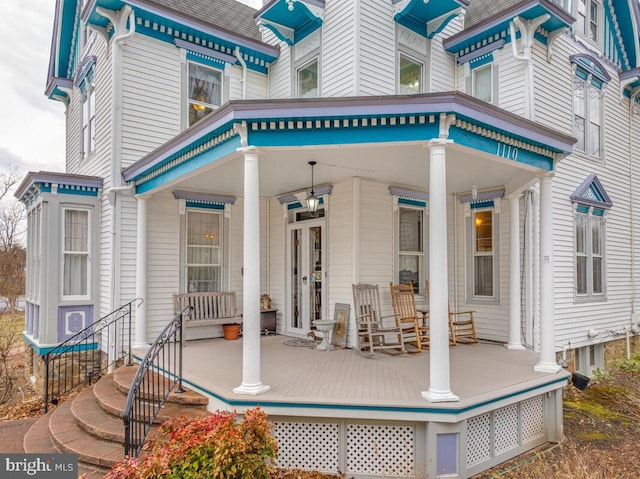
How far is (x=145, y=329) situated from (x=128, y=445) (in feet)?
11.9

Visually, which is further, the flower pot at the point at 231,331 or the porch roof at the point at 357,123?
the flower pot at the point at 231,331

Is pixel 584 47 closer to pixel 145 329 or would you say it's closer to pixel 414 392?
pixel 414 392

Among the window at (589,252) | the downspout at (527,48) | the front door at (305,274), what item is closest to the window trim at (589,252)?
the window at (589,252)

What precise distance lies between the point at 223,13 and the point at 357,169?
555 cm

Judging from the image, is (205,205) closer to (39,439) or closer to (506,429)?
(39,439)

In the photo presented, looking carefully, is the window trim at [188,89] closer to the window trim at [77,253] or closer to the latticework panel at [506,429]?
the window trim at [77,253]

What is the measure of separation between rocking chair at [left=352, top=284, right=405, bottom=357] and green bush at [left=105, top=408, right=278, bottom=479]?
10.4ft

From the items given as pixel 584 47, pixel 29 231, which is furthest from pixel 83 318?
pixel 584 47

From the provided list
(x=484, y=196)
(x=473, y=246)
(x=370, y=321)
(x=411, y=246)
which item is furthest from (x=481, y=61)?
(x=370, y=321)

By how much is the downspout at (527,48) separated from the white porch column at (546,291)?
2.10 m

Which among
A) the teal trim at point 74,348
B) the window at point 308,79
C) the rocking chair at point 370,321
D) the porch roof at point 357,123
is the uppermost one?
the window at point 308,79

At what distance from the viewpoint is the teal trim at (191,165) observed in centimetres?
458

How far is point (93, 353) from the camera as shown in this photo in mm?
7309

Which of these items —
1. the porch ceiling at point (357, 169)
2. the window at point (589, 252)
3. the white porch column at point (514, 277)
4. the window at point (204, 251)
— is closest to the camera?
the porch ceiling at point (357, 169)
